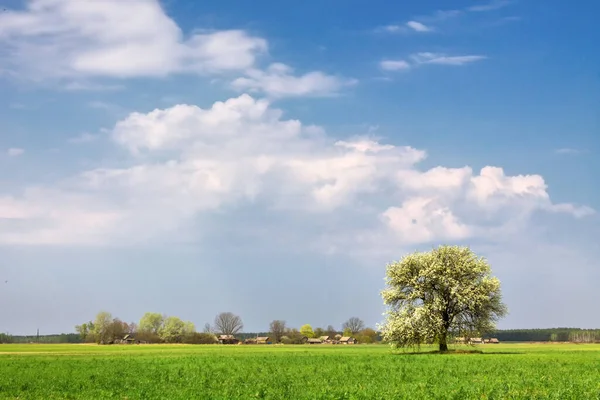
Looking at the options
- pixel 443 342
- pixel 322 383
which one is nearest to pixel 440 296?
pixel 443 342

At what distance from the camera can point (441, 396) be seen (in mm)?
29562

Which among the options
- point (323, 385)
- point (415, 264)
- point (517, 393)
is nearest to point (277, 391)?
point (323, 385)

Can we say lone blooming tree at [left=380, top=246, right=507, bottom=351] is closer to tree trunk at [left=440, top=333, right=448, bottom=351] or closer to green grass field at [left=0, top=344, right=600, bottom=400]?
tree trunk at [left=440, top=333, right=448, bottom=351]

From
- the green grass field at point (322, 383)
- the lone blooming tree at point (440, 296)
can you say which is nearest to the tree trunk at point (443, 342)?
the lone blooming tree at point (440, 296)

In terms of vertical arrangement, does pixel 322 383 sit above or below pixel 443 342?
above

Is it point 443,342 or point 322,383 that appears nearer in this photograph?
point 322,383

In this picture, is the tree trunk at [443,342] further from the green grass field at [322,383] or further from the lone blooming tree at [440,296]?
the green grass field at [322,383]

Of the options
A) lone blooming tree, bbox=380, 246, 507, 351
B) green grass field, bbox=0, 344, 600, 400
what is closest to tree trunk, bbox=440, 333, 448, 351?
lone blooming tree, bbox=380, 246, 507, 351

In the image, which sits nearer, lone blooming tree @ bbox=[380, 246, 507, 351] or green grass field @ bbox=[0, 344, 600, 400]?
green grass field @ bbox=[0, 344, 600, 400]

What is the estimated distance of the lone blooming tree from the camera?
7712 centimetres

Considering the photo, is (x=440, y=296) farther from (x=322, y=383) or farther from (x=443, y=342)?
(x=322, y=383)

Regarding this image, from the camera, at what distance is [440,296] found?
77938mm

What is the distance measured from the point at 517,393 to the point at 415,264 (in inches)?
1926

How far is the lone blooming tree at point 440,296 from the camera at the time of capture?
77125mm
